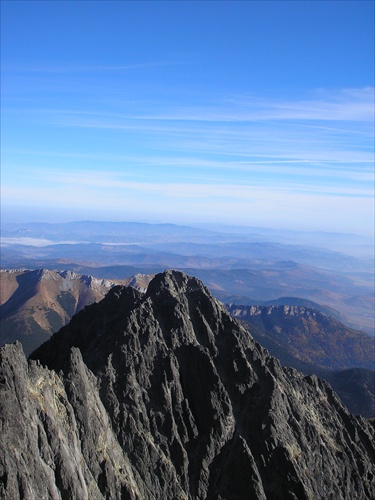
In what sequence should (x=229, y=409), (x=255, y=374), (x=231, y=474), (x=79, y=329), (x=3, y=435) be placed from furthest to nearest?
(x=79, y=329) → (x=255, y=374) → (x=229, y=409) → (x=231, y=474) → (x=3, y=435)

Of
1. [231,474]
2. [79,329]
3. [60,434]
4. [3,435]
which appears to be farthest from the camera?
[79,329]

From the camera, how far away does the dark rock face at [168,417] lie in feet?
211

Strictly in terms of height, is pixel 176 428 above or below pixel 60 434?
below

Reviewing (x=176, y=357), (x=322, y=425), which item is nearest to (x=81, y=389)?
(x=176, y=357)

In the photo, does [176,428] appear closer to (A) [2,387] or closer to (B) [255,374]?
(B) [255,374]

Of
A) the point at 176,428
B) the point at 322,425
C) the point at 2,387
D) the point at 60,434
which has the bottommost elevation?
the point at 322,425

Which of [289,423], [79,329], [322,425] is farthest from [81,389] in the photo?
[322,425]

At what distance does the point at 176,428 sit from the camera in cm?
8675

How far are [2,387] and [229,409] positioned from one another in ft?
150

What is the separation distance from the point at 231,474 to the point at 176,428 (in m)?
12.5

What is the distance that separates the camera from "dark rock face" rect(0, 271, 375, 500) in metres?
64.2

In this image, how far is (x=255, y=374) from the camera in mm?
100125

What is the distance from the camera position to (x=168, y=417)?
8694 centimetres

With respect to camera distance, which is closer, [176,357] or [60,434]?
[60,434]
